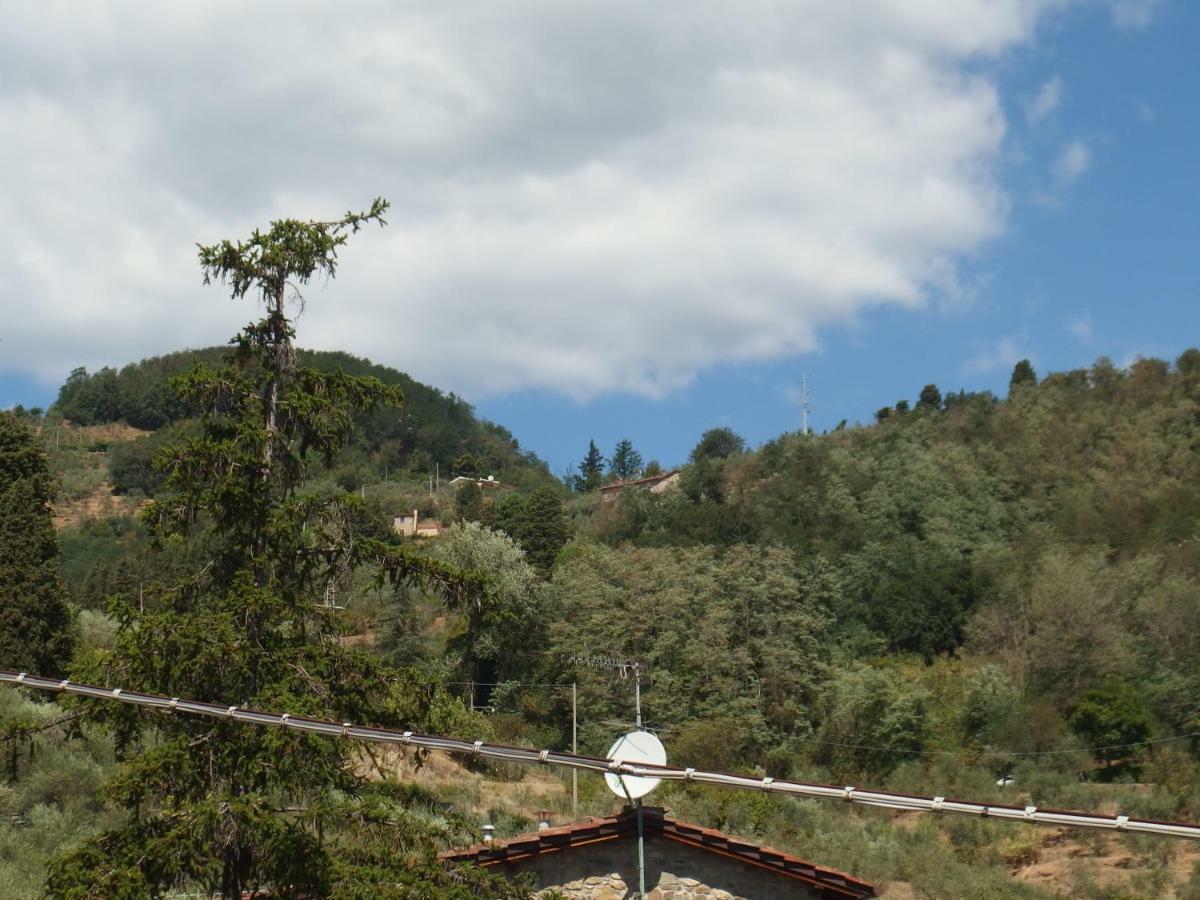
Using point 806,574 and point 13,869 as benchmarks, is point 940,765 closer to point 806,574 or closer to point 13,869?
point 806,574

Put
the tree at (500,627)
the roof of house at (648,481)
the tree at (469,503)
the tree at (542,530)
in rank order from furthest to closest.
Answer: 1. the roof of house at (648,481)
2. the tree at (469,503)
3. the tree at (542,530)
4. the tree at (500,627)

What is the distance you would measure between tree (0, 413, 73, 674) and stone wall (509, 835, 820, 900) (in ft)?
70.4

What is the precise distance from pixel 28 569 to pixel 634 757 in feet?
89.2

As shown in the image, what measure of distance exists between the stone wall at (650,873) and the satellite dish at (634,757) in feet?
15.7

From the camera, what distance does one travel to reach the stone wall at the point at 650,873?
15422 millimetres

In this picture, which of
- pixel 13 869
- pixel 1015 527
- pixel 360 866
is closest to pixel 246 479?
pixel 360 866

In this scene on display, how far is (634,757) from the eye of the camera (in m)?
10.6

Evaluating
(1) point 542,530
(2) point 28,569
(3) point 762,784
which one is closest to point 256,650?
(3) point 762,784

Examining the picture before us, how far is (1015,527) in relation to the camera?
6769cm

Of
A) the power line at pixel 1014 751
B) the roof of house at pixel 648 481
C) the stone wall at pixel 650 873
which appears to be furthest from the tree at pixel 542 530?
the stone wall at pixel 650 873

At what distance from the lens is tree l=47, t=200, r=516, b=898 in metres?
11.0

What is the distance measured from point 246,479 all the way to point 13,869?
987 cm

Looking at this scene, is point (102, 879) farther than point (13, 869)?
No

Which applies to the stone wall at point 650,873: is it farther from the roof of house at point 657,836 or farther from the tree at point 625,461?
the tree at point 625,461
